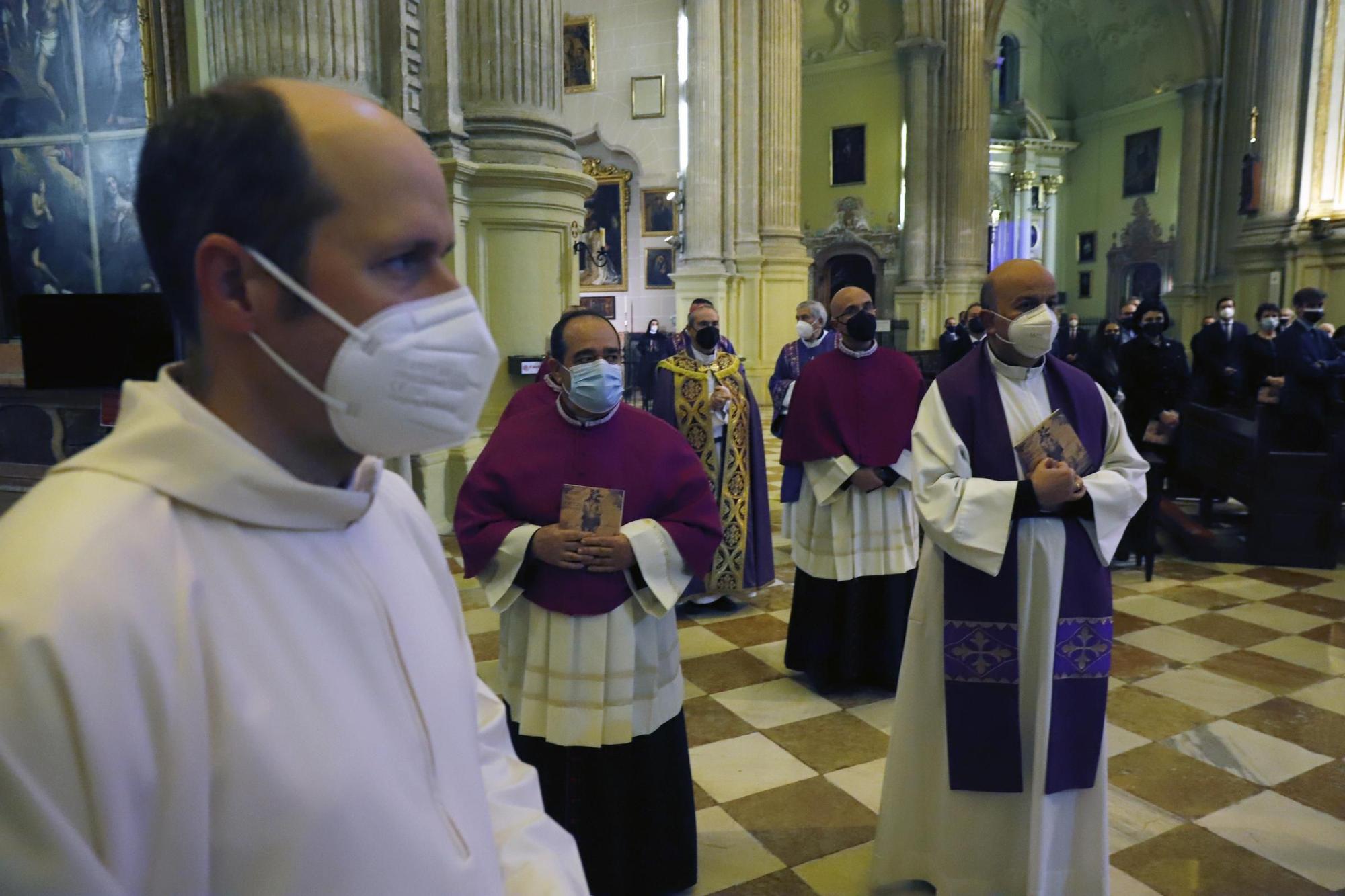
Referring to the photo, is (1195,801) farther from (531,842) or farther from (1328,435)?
(1328,435)

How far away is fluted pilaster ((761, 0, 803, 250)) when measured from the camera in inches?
584

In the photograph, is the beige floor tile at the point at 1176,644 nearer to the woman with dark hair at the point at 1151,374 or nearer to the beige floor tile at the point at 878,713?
the beige floor tile at the point at 878,713

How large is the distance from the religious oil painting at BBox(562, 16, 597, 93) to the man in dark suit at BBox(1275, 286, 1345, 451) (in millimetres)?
17109

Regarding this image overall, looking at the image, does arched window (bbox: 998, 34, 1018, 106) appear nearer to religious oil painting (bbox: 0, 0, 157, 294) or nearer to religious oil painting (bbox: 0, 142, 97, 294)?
religious oil painting (bbox: 0, 0, 157, 294)

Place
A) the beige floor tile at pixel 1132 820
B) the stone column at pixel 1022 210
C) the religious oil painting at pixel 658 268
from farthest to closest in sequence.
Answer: the stone column at pixel 1022 210
the religious oil painting at pixel 658 268
the beige floor tile at pixel 1132 820

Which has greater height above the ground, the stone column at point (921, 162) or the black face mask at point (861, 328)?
the stone column at point (921, 162)

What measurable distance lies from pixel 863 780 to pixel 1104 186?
31.7m

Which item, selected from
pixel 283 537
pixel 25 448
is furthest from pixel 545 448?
pixel 25 448

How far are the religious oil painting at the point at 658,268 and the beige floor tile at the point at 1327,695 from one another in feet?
60.4

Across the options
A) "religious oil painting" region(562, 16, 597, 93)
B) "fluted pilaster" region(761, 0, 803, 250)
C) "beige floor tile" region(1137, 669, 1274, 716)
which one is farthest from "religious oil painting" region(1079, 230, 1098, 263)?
"beige floor tile" region(1137, 669, 1274, 716)

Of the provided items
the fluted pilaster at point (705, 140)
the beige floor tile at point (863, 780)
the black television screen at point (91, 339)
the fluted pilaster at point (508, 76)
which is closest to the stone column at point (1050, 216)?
the fluted pilaster at point (705, 140)

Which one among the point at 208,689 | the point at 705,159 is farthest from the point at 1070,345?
the point at 208,689

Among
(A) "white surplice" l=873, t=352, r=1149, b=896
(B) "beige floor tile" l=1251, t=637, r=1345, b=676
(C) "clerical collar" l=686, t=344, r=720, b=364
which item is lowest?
(B) "beige floor tile" l=1251, t=637, r=1345, b=676

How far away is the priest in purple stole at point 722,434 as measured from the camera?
18.6ft
